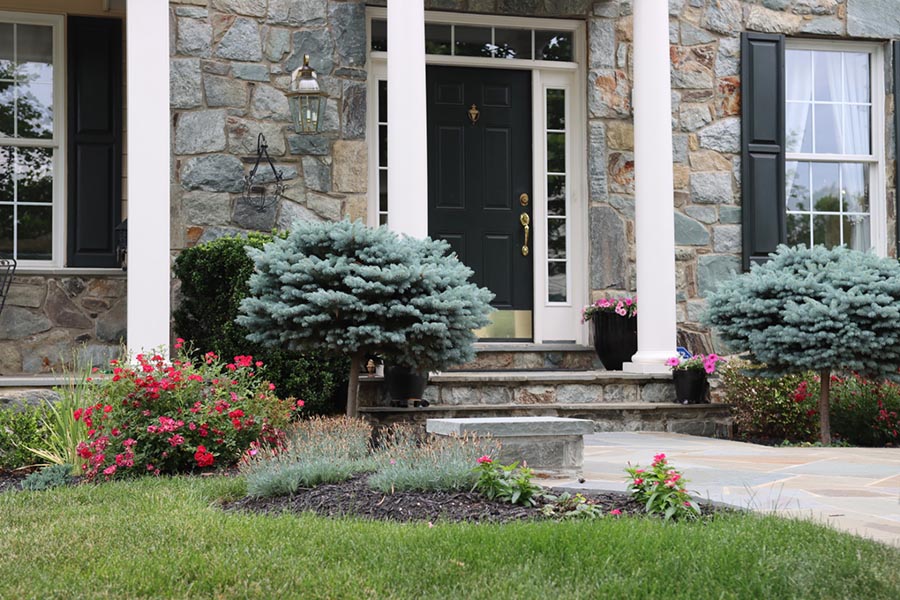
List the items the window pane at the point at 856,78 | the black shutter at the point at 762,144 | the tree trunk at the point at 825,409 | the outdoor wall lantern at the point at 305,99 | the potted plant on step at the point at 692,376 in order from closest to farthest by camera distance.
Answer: the tree trunk at the point at 825,409 → the potted plant on step at the point at 692,376 → the outdoor wall lantern at the point at 305,99 → the black shutter at the point at 762,144 → the window pane at the point at 856,78

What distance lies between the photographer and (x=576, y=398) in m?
7.85

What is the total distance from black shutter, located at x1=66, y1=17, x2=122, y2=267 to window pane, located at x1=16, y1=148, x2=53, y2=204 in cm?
21

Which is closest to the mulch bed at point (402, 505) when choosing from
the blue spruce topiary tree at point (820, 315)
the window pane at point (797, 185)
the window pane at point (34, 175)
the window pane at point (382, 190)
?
the blue spruce topiary tree at point (820, 315)

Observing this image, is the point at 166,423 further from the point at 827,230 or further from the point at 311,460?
the point at 827,230

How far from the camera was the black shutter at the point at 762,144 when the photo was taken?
9.34 meters

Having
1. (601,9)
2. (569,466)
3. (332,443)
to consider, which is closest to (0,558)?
(332,443)

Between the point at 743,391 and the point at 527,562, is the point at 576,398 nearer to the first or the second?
the point at 743,391

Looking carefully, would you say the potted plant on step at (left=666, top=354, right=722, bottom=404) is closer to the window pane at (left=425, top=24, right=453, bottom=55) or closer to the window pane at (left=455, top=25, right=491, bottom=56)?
the window pane at (left=455, top=25, right=491, bottom=56)

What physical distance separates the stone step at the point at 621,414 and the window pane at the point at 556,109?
2721 mm

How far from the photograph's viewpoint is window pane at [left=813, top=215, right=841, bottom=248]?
9742 mm

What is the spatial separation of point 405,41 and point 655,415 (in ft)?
10.8

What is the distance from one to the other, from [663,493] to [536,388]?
3.71 m

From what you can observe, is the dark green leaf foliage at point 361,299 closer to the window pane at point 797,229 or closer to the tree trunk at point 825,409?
the tree trunk at point 825,409

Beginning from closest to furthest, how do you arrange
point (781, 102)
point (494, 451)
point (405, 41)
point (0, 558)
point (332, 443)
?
1. point (0, 558)
2. point (494, 451)
3. point (332, 443)
4. point (405, 41)
5. point (781, 102)
